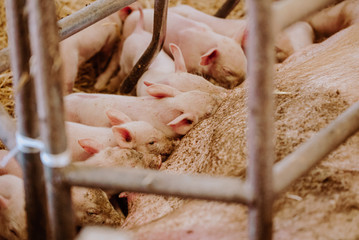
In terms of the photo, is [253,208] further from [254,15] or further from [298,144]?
[298,144]

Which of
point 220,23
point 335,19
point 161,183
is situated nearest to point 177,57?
point 220,23

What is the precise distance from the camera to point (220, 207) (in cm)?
155

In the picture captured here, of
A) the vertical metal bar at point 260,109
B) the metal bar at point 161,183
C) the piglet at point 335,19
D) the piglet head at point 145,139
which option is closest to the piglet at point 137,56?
the piglet head at point 145,139

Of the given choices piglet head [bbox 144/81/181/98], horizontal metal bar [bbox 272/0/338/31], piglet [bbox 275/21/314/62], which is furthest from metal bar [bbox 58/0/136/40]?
piglet [bbox 275/21/314/62]

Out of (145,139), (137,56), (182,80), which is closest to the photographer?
(145,139)

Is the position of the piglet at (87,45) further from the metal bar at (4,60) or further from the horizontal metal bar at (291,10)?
the horizontal metal bar at (291,10)

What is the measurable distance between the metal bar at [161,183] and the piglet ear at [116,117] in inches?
54.9

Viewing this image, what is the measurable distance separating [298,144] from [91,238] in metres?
0.83

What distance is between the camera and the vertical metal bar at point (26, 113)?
1.23 m

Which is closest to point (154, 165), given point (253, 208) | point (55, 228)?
point (55, 228)

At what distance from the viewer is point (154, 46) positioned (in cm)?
288

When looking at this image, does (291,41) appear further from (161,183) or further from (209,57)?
(161,183)

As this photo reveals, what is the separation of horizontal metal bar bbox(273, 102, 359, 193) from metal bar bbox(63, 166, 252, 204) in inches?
3.7

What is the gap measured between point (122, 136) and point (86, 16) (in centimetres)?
68
